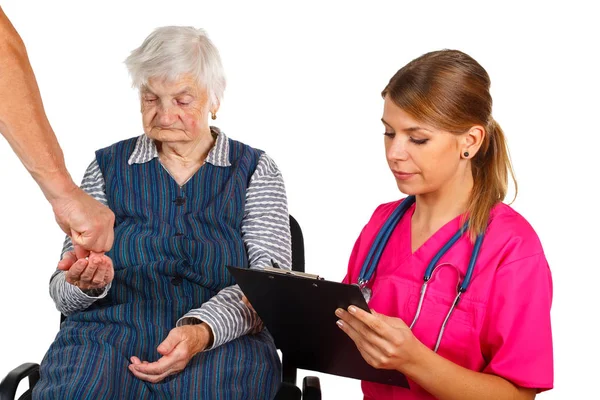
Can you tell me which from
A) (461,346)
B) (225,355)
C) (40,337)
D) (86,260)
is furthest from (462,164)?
(40,337)

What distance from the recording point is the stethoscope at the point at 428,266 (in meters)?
2.33

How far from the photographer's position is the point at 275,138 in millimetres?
3881

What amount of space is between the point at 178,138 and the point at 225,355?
26.2 inches

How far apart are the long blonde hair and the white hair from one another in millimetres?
661

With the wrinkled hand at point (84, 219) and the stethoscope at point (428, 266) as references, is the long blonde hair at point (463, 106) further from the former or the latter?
the wrinkled hand at point (84, 219)

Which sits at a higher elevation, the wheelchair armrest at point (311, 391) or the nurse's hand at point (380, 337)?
the nurse's hand at point (380, 337)

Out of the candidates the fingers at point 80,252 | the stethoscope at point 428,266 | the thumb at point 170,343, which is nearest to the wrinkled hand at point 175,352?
the thumb at point 170,343

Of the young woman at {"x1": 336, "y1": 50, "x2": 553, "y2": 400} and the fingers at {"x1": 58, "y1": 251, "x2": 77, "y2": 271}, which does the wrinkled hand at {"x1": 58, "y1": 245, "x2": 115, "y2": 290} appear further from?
the young woman at {"x1": 336, "y1": 50, "x2": 553, "y2": 400}

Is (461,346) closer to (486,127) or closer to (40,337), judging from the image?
(486,127)

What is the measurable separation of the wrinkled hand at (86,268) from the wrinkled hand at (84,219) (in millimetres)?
127

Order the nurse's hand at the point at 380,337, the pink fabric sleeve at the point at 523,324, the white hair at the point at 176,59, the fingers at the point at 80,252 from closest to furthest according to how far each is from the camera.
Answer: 1. the nurse's hand at the point at 380,337
2. the pink fabric sleeve at the point at 523,324
3. the fingers at the point at 80,252
4. the white hair at the point at 176,59

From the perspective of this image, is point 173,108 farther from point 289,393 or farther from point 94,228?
point 289,393

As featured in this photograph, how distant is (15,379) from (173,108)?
883 millimetres

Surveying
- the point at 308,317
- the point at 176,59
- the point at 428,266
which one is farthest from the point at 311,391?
the point at 176,59
